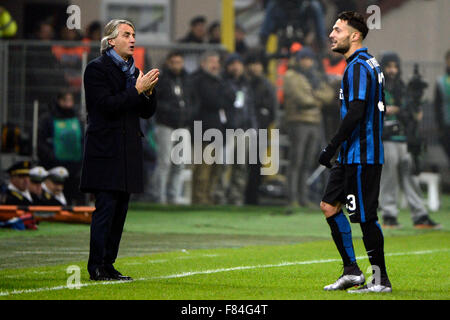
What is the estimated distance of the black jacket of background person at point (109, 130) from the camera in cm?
844

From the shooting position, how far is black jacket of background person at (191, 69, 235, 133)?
1866 cm

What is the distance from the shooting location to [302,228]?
15406 mm

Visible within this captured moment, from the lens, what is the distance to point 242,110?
18.9 meters

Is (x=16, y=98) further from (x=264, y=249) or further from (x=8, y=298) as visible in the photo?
(x=8, y=298)

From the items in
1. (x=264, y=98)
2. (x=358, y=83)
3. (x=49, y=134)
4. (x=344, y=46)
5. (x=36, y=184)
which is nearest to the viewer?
(x=358, y=83)

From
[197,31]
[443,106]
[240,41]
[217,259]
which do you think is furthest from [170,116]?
[217,259]

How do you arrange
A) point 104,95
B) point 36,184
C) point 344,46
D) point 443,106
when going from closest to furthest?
1. point 344,46
2. point 104,95
3. point 36,184
4. point 443,106

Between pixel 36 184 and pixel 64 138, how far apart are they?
1.60 meters

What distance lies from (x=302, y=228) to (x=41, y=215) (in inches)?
151

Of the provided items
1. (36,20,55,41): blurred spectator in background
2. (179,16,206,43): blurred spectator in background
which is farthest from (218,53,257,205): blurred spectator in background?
(36,20,55,41): blurred spectator in background

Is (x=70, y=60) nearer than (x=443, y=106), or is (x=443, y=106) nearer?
(x=70, y=60)

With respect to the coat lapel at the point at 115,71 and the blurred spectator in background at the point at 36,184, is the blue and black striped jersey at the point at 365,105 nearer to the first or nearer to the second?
the coat lapel at the point at 115,71

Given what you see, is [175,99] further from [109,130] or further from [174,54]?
[109,130]

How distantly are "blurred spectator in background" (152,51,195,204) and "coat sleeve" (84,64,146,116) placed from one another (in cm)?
1003
